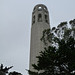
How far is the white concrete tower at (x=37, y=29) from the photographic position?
33469 mm

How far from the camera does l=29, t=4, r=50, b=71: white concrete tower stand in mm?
33469

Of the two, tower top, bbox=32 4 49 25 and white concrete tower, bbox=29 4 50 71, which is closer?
white concrete tower, bbox=29 4 50 71

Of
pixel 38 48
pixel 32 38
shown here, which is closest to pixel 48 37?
pixel 38 48

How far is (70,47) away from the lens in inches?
606

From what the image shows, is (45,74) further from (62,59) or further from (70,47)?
(70,47)

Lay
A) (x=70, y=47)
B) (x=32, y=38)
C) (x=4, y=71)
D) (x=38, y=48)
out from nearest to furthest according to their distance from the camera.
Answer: (x=4, y=71) < (x=70, y=47) < (x=38, y=48) < (x=32, y=38)

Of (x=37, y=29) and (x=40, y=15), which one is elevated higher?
(x=40, y=15)

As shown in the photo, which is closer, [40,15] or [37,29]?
[37,29]

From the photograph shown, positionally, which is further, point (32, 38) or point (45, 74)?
point (32, 38)

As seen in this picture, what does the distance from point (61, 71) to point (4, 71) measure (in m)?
4.67

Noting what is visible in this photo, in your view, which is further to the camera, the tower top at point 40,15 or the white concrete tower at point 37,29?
the tower top at point 40,15

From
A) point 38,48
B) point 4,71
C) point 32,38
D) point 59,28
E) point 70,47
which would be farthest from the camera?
point 32,38

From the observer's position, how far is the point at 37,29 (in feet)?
120

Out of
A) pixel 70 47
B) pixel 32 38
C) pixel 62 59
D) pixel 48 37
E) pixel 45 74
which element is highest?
pixel 32 38
